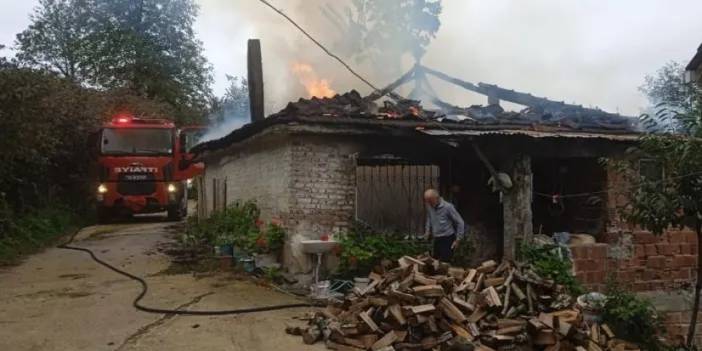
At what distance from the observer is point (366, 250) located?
8.98m

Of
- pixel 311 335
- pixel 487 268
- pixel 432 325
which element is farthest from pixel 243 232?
pixel 432 325

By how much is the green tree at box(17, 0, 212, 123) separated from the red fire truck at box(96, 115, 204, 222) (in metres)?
13.5

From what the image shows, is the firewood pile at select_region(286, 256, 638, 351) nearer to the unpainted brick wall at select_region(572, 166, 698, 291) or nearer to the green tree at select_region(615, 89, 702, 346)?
the green tree at select_region(615, 89, 702, 346)

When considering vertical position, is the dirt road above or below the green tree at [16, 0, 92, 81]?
below

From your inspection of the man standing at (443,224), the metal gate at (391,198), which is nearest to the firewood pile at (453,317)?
the man standing at (443,224)

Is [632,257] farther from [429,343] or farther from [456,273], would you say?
[429,343]

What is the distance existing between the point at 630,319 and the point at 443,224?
9.17 feet

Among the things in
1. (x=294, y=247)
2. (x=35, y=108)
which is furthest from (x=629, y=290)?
(x=35, y=108)

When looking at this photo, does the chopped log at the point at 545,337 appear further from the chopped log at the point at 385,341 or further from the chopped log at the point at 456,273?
the chopped log at the point at 385,341

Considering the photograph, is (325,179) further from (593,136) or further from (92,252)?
(92,252)

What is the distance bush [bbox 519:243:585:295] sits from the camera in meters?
8.73

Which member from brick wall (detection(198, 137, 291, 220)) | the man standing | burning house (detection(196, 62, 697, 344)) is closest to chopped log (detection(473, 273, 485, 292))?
the man standing

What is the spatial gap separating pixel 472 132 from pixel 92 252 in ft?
29.7

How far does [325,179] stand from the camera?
9.45m
